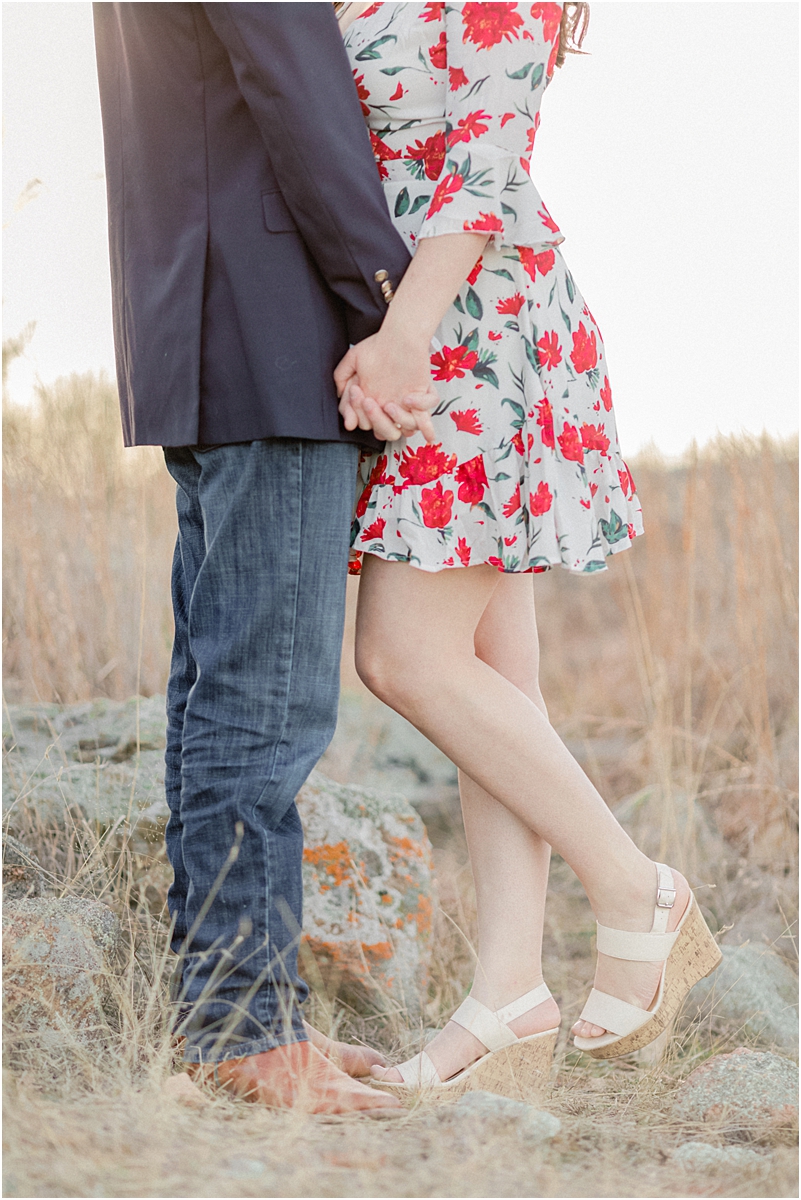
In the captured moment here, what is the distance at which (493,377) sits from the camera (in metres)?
1.19

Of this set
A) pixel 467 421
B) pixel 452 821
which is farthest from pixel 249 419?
pixel 452 821

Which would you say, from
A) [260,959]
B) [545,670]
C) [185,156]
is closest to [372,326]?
[185,156]

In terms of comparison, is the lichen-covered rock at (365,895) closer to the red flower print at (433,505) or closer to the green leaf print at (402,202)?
the red flower print at (433,505)

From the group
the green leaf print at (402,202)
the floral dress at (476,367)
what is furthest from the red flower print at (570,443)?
the green leaf print at (402,202)

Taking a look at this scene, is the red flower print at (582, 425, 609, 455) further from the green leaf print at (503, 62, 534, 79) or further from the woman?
the green leaf print at (503, 62, 534, 79)

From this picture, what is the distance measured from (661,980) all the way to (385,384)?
89 centimetres

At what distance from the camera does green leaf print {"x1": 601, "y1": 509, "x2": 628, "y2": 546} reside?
1.31 meters

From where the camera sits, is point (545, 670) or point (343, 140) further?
point (545, 670)

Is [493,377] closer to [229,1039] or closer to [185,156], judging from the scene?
[185,156]

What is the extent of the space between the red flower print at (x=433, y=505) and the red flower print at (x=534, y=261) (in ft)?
0.96

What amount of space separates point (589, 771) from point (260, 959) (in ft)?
6.39

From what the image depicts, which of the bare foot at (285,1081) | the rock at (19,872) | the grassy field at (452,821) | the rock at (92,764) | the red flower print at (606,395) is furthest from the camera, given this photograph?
the rock at (92,764)

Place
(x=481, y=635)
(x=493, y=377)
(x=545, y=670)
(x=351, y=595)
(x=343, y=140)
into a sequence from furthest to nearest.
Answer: (x=545, y=670) → (x=351, y=595) → (x=481, y=635) → (x=493, y=377) → (x=343, y=140)

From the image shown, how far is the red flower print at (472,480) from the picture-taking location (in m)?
1.19
